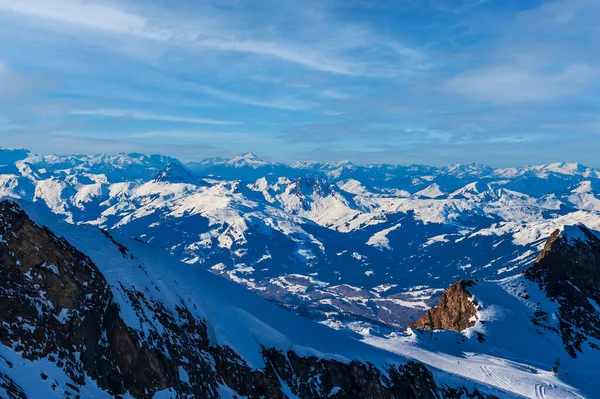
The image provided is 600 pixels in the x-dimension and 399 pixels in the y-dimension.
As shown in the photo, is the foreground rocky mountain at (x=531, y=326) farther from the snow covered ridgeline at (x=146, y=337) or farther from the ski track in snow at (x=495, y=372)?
the snow covered ridgeline at (x=146, y=337)

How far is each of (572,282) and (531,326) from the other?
104ft

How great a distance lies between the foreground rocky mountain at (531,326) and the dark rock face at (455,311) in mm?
298

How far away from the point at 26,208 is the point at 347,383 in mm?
52774

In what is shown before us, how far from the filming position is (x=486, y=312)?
142 meters

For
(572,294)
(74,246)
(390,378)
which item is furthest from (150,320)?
(572,294)

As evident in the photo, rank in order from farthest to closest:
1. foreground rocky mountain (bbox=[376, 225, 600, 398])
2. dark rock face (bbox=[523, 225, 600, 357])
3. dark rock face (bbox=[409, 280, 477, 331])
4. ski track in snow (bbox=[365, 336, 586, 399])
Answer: dark rock face (bbox=[409, 280, 477, 331]), dark rock face (bbox=[523, 225, 600, 357]), foreground rocky mountain (bbox=[376, 225, 600, 398]), ski track in snow (bbox=[365, 336, 586, 399])

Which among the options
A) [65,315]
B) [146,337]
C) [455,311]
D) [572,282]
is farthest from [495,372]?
[65,315]

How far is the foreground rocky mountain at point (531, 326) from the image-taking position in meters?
111

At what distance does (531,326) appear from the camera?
448 feet

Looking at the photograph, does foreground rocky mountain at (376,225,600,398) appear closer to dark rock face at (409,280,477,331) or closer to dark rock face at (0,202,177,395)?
dark rock face at (409,280,477,331)

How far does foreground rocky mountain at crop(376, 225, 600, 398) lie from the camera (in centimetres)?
11131

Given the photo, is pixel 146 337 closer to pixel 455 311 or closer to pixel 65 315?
pixel 65 315

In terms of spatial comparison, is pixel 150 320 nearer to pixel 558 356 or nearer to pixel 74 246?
pixel 74 246

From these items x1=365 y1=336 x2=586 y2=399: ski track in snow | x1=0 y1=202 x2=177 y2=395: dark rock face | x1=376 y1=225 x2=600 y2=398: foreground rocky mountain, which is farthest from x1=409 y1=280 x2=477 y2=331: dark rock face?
x1=0 y1=202 x2=177 y2=395: dark rock face
